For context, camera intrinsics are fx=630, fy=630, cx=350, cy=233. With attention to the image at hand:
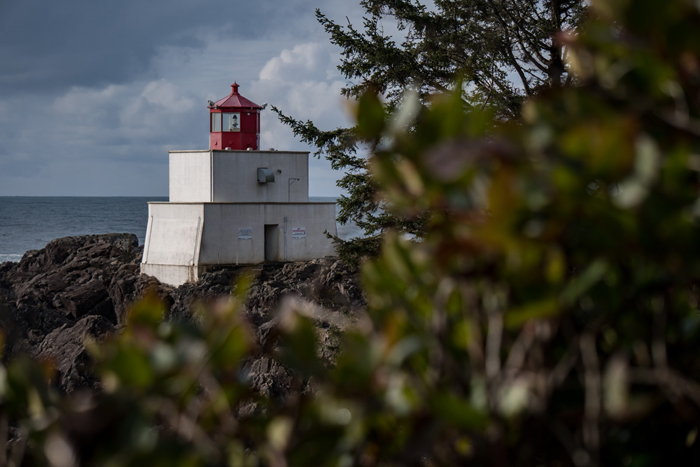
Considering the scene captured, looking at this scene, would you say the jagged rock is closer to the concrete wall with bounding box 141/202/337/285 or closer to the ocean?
the concrete wall with bounding box 141/202/337/285

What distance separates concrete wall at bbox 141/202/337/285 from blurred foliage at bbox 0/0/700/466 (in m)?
19.3

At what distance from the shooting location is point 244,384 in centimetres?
74

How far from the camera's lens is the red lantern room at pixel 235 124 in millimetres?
22469

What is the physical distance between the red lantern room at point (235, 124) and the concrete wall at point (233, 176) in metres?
1.11

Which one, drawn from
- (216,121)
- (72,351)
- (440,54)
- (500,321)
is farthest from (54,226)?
(500,321)

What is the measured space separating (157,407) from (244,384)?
173 millimetres

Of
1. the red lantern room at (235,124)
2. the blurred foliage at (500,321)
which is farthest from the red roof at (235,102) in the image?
the blurred foliage at (500,321)

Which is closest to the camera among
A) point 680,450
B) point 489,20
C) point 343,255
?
point 680,450

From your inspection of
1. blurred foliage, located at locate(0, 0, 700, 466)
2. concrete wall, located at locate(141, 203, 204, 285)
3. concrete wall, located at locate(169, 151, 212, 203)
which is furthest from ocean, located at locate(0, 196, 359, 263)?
blurred foliage, located at locate(0, 0, 700, 466)

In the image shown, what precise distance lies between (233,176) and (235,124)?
7.75ft

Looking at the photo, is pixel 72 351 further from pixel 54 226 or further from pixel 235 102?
pixel 54 226

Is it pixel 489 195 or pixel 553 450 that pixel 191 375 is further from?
pixel 553 450

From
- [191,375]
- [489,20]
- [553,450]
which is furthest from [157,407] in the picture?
[489,20]

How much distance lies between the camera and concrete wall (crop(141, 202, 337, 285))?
19.8m
